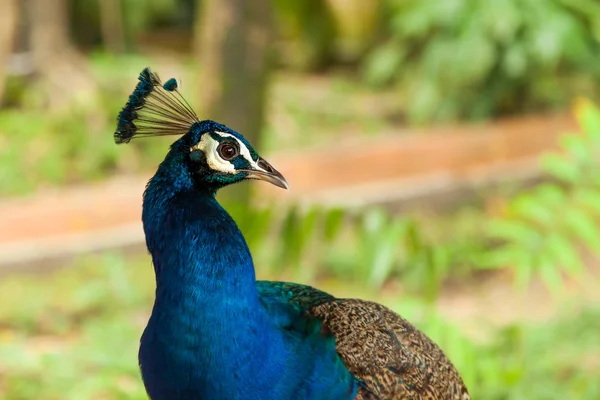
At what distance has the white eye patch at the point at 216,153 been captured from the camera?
125 centimetres

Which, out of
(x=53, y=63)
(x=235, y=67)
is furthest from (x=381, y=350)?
(x=53, y=63)

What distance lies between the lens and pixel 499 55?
5.84 meters

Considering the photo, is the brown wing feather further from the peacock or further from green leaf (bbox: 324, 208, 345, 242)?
green leaf (bbox: 324, 208, 345, 242)

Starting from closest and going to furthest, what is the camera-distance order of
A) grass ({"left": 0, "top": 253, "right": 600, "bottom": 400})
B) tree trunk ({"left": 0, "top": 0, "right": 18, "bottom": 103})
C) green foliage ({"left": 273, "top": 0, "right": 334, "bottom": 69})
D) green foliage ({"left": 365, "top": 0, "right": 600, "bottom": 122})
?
grass ({"left": 0, "top": 253, "right": 600, "bottom": 400}), tree trunk ({"left": 0, "top": 0, "right": 18, "bottom": 103}), green foliage ({"left": 365, "top": 0, "right": 600, "bottom": 122}), green foliage ({"left": 273, "top": 0, "right": 334, "bottom": 69})

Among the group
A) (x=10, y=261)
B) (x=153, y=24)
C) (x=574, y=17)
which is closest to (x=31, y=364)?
(x=10, y=261)

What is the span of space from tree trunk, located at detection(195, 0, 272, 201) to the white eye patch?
6.09ft

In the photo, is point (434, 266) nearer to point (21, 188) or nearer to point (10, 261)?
point (10, 261)

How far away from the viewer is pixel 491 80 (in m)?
5.98

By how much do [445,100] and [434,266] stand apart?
4.18 m

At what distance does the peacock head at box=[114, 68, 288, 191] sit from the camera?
1256 mm

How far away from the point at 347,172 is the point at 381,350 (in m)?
3.35

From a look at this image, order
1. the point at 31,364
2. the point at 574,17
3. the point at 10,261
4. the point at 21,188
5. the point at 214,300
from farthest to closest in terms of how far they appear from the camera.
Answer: the point at 574,17 < the point at 21,188 < the point at 10,261 < the point at 31,364 < the point at 214,300

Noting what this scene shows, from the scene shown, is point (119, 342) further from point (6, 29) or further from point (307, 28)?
point (307, 28)

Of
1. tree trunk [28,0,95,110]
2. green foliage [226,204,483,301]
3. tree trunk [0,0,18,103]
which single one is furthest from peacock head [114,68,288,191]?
tree trunk [28,0,95,110]
